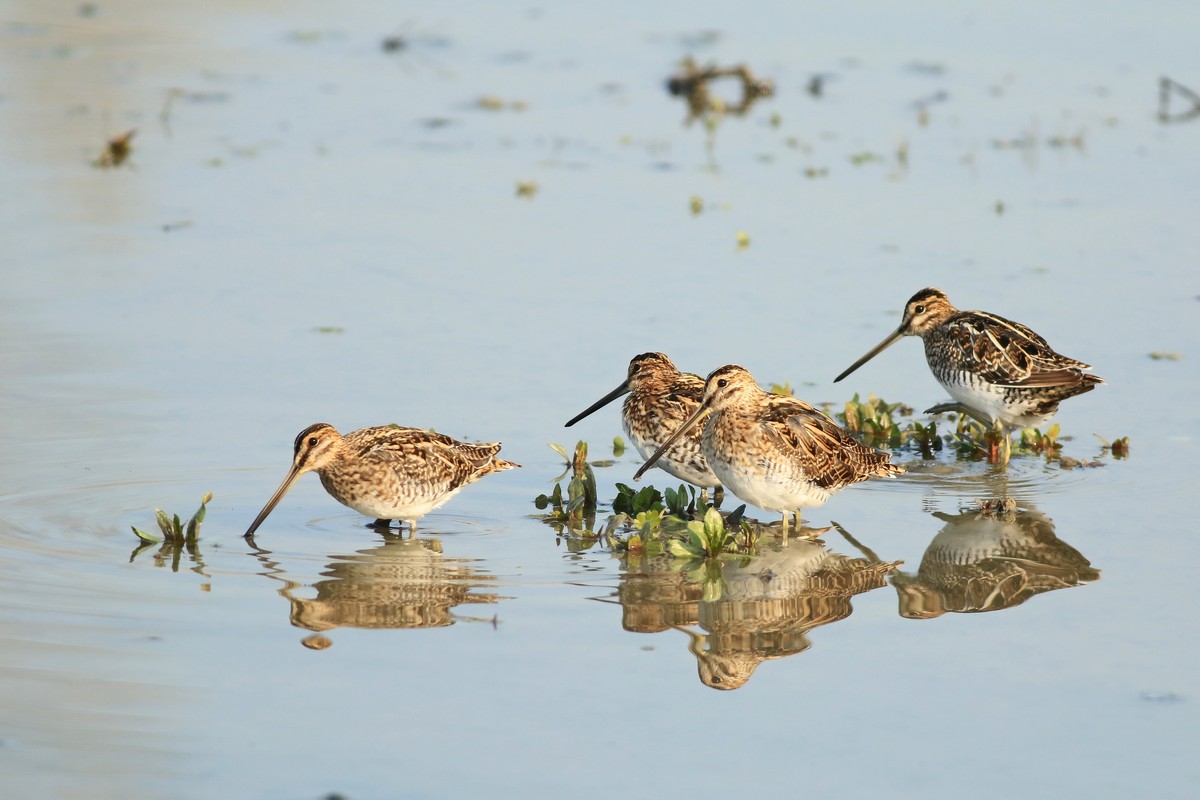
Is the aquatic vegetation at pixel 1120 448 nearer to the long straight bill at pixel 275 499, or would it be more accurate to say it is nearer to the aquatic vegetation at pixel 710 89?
the long straight bill at pixel 275 499

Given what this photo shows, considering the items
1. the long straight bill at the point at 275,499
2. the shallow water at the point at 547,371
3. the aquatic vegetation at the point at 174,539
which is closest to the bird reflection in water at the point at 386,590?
the shallow water at the point at 547,371

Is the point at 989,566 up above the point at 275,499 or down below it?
below

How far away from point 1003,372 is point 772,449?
2000 mm

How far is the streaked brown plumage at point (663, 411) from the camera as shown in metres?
8.67

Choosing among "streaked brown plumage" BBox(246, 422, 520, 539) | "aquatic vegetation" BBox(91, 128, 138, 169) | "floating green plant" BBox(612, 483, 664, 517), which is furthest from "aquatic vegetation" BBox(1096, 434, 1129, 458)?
"aquatic vegetation" BBox(91, 128, 138, 169)

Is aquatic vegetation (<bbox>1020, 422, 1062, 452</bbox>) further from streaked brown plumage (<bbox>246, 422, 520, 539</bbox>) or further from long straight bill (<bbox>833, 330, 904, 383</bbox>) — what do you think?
streaked brown plumage (<bbox>246, 422, 520, 539</bbox>)

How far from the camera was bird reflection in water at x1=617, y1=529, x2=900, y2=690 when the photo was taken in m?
6.61

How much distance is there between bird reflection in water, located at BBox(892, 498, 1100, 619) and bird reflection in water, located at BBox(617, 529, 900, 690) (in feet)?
0.70

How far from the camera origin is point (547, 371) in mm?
10375

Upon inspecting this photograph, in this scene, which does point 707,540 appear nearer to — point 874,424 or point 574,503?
point 574,503

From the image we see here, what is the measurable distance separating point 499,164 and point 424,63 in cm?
425

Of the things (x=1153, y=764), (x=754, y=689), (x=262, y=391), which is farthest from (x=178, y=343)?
(x=1153, y=764)

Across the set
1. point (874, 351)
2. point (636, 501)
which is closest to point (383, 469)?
point (636, 501)

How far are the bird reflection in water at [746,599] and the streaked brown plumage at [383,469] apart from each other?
109 centimetres
